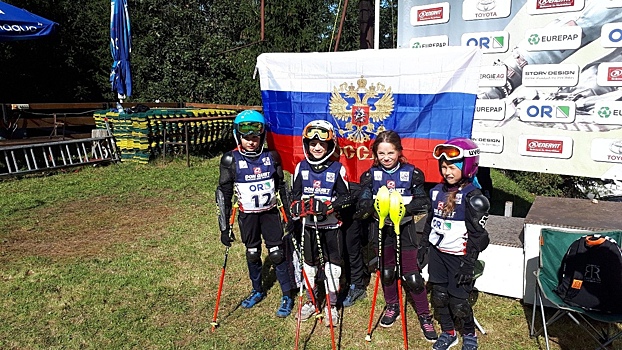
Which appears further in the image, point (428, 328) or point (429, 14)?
point (429, 14)

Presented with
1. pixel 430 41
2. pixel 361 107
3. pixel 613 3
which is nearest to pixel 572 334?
pixel 361 107

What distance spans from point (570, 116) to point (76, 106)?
13.5 metres

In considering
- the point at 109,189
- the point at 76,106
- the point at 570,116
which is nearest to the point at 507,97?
the point at 570,116

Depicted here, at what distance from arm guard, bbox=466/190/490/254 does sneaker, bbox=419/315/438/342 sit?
1.04 m

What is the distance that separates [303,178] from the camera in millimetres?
4656

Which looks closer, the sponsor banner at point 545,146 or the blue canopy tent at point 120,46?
the sponsor banner at point 545,146

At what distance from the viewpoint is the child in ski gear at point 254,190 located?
473 centimetres

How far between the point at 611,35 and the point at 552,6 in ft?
2.63

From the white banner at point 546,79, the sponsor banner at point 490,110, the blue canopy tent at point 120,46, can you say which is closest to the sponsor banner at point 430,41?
the white banner at point 546,79

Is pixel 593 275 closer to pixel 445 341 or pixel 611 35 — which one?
pixel 445 341

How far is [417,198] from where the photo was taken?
4.32m

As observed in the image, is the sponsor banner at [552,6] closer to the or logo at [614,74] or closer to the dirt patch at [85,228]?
the or logo at [614,74]

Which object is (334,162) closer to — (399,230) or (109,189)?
(399,230)

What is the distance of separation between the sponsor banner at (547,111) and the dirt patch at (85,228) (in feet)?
19.0
